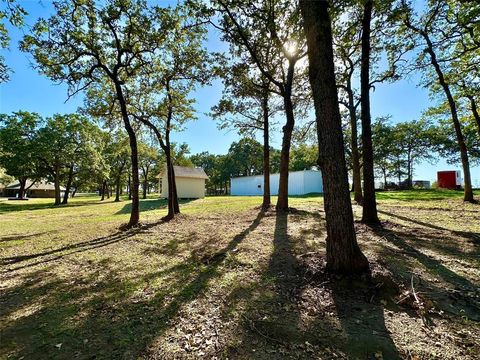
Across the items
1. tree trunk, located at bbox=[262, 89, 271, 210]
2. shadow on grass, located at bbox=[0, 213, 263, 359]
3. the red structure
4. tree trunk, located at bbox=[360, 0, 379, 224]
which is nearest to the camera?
shadow on grass, located at bbox=[0, 213, 263, 359]

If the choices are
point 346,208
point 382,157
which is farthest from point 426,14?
point 382,157

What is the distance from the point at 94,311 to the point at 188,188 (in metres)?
25.0

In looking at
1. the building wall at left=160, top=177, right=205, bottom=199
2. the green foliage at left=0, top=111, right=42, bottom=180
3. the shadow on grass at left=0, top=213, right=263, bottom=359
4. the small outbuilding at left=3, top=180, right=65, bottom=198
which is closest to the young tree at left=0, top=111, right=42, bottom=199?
the green foliage at left=0, top=111, right=42, bottom=180

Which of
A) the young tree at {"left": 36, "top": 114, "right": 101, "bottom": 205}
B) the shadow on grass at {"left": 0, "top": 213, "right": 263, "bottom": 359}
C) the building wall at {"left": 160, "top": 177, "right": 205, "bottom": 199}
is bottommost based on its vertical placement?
the shadow on grass at {"left": 0, "top": 213, "right": 263, "bottom": 359}

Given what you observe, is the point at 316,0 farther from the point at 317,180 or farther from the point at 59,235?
the point at 317,180

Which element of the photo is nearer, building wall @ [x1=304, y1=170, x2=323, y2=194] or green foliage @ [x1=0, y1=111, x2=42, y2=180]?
green foliage @ [x1=0, y1=111, x2=42, y2=180]

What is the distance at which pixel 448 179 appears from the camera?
2525 cm

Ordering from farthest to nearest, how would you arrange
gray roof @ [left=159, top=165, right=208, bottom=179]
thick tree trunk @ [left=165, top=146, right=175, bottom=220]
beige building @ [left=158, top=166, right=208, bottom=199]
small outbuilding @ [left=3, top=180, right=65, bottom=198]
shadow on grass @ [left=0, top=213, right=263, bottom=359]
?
small outbuilding @ [left=3, top=180, right=65, bottom=198] < beige building @ [left=158, top=166, right=208, bottom=199] < gray roof @ [left=159, top=165, right=208, bottom=179] < thick tree trunk @ [left=165, top=146, right=175, bottom=220] < shadow on grass @ [left=0, top=213, right=263, bottom=359]

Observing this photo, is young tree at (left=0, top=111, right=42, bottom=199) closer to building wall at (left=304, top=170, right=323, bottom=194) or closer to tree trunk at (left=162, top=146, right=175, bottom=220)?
tree trunk at (left=162, top=146, right=175, bottom=220)

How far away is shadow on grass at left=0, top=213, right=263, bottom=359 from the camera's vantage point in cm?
254

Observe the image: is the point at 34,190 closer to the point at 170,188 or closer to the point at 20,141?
the point at 20,141

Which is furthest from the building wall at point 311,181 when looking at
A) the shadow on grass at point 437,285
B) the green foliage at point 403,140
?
the shadow on grass at point 437,285

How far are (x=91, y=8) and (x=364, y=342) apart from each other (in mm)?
10941

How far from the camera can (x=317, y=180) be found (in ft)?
97.2
